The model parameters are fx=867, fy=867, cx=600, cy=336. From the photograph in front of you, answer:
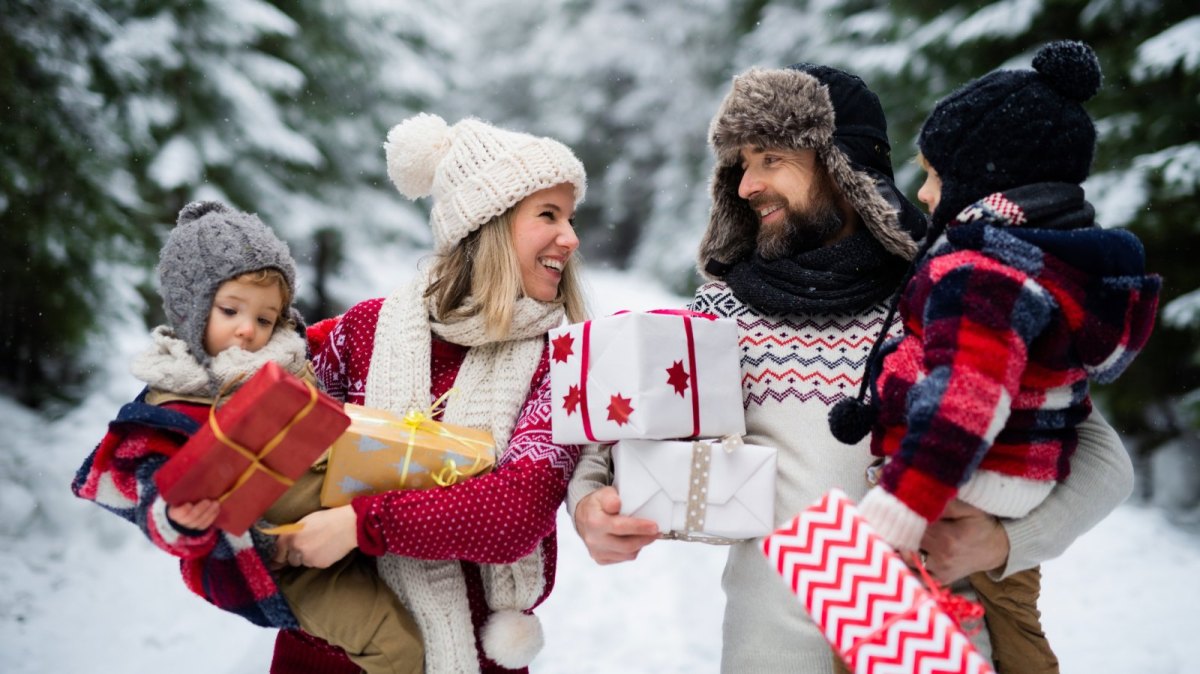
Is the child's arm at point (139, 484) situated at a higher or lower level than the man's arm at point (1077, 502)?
lower

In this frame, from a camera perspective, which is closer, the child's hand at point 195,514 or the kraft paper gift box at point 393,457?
the child's hand at point 195,514

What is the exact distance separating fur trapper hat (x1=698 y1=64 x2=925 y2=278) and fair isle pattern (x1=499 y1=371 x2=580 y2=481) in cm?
66

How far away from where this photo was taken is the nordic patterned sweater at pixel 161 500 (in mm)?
1833

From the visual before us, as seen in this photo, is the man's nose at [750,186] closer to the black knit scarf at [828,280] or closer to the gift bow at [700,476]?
the black knit scarf at [828,280]

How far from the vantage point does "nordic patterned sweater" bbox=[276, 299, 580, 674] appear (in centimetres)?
196

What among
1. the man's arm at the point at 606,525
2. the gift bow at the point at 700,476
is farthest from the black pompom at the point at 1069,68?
the man's arm at the point at 606,525

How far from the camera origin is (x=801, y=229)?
2.38 metres

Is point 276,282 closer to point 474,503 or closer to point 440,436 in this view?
point 440,436

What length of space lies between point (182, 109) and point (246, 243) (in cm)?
586

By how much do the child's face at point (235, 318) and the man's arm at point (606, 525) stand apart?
87 cm

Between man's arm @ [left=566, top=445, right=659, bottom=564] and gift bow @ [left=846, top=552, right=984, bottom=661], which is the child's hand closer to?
man's arm @ [left=566, top=445, right=659, bottom=564]

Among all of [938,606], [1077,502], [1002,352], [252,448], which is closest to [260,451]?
[252,448]

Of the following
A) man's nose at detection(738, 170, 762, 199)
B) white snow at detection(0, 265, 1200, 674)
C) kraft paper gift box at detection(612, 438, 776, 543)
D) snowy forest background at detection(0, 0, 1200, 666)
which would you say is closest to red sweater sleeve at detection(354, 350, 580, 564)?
kraft paper gift box at detection(612, 438, 776, 543)

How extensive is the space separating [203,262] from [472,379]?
72 cm
